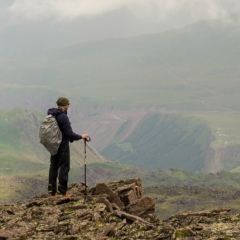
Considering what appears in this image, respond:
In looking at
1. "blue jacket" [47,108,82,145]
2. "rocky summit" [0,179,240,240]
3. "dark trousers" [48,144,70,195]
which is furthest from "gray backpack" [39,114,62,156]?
"rocky summit" [0,179,240,240]

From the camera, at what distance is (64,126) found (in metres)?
28.4

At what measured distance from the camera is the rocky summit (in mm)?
20844

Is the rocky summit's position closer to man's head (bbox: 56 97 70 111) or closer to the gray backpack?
the gray backpack

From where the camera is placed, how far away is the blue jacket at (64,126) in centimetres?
2838

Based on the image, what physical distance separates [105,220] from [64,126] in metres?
6.58

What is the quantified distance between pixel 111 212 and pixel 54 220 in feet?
9.36

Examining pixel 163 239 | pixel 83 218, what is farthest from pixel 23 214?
pixel 163 239

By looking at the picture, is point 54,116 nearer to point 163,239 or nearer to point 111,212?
point 111,212

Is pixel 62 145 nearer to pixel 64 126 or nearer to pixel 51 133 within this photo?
pixel 51 133

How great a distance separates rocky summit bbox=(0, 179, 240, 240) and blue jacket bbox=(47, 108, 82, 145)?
10.8 ft

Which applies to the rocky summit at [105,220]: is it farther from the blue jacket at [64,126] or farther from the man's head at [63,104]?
the man's head at [63,104]

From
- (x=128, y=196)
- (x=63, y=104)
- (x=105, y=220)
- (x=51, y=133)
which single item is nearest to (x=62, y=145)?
(x=51, y=133)

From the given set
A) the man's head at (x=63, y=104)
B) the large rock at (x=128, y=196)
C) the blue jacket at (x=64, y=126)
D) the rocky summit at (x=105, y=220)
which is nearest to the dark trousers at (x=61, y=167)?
the blue jacket at (x=64, y=126)

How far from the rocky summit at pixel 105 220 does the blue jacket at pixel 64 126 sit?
3.30 m
